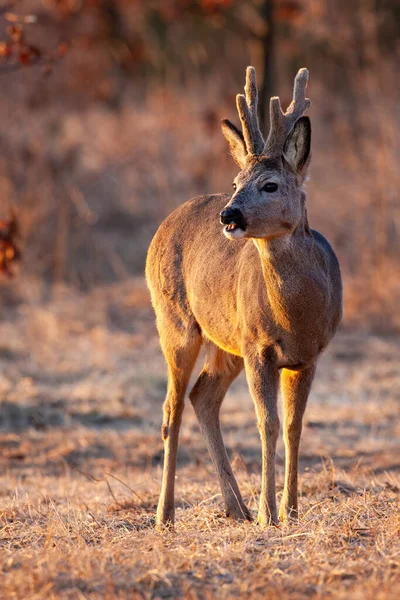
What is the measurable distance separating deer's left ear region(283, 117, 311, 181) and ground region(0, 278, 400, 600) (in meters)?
1.99

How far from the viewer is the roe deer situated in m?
6.21

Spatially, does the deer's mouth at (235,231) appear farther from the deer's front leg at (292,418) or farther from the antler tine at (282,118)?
the deer's front leg at (292,418)

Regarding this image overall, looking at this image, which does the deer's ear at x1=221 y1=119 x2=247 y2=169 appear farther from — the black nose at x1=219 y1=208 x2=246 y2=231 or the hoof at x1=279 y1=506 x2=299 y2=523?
the hoof at x1=279 y1=506 x2=299 y2=523

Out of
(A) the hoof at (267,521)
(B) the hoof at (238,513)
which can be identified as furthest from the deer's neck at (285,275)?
(B) the hoof at (238,513)

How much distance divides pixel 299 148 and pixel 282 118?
0.65ft

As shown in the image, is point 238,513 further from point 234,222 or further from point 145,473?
point 145,473

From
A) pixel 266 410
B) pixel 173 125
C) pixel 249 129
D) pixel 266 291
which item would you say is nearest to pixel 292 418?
pixel 266 410

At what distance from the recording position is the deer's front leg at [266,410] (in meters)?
6.30

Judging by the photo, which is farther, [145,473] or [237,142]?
[145,473]

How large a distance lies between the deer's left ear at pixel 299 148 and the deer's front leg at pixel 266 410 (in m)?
1.12

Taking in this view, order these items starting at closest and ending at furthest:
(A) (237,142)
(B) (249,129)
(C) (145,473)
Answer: (B) (249,129) → (A) (237,142) → (C) (145,473)

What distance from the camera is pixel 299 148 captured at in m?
6.33

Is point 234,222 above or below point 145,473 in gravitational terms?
above

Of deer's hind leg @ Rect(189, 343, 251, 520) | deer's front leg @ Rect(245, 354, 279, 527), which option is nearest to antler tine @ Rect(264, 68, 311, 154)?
deer's front leg @ Rect(245, 354, 279, 527)
